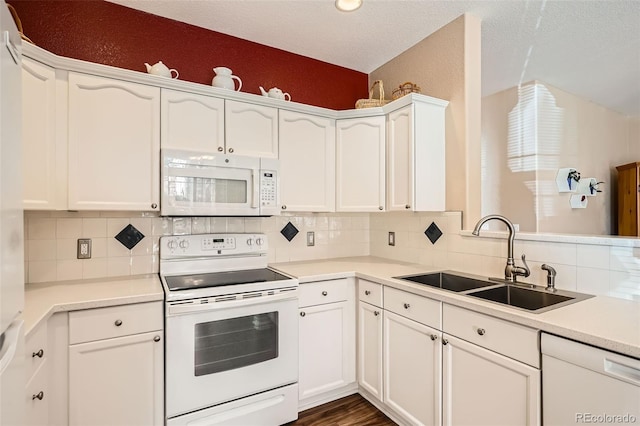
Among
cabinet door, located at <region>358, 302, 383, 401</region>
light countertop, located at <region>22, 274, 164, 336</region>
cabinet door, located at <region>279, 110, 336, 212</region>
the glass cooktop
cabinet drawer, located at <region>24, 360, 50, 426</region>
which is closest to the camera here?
cabinet drawer, located at <region>24, 360, 50, 426</region>

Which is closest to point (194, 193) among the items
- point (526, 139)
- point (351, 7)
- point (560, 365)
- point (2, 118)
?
point (2, 118)

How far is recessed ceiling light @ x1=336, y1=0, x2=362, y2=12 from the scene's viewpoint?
2068 millimetres

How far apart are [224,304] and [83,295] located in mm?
692

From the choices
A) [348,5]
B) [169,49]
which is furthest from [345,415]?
[169,49]

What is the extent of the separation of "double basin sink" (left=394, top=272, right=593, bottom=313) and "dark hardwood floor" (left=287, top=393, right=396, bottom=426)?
914mm

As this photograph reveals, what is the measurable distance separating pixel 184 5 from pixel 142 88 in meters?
0.70

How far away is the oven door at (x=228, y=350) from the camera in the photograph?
1.68m

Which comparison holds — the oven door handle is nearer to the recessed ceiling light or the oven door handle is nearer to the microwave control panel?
the microwave control panel

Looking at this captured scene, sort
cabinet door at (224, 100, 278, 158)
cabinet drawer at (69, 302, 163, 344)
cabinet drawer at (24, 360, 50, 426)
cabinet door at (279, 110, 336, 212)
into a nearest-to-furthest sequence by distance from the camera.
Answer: cabinet drawer at (24, 360, 50, 426) → cabinet drawer at (69, 302, 163, 344) → cabinet door at (224, 100, 278, 158) → cabinet door at (279, 110, 336, 212)

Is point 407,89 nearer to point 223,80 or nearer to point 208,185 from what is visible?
point 223,80

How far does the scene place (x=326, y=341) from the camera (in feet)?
7.04

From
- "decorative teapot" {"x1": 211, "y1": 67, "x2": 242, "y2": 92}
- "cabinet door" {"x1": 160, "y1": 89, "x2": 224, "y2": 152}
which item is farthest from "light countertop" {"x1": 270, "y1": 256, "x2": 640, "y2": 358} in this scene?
"decorative teapot" {"x1": 211, "y1": 67, "x2": 242, "y2": 92}

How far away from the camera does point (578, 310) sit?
4.39ft

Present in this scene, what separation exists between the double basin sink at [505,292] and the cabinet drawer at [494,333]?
137 mm
